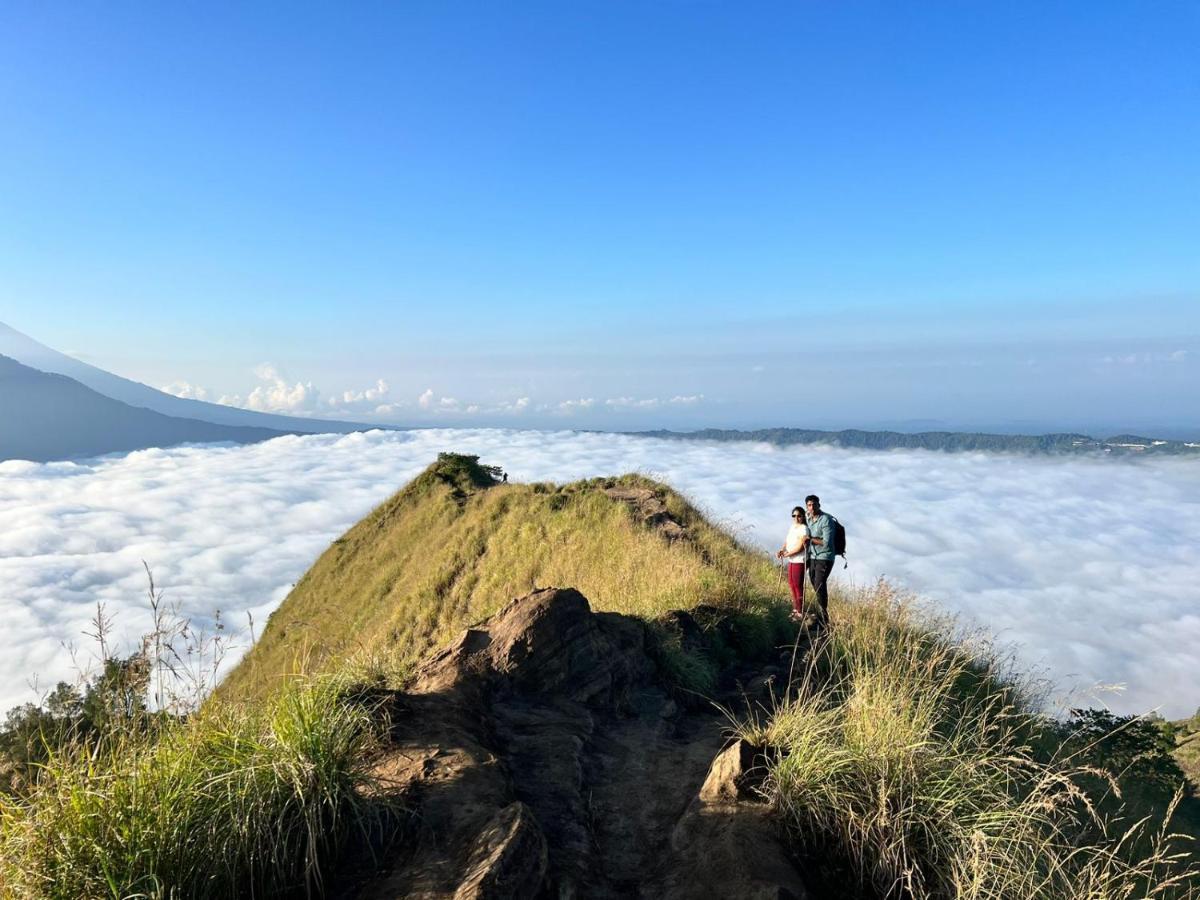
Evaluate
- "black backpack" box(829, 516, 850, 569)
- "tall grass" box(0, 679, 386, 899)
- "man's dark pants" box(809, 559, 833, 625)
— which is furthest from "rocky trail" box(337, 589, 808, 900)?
"black backpack" box(829, 516, 850, 569)

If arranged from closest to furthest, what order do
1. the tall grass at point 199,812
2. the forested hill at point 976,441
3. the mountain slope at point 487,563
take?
the tall grass at point 199,812
the mountain slope at point 487,563
the forested hill at point 976,441

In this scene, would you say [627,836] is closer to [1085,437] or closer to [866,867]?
[866,867]

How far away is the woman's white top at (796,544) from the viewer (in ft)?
39.1

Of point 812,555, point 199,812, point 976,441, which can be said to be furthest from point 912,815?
point 976,441

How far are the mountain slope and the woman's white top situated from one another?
3.00ft

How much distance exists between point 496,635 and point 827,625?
6115mm

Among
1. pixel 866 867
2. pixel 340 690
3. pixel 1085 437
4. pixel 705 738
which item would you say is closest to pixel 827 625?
pixel 705 738

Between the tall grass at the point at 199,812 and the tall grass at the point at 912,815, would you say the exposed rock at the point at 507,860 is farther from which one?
the tall grass at the point at 912,815

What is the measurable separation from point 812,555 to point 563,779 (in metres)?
8.10

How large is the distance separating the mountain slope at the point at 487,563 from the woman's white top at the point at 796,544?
91 centimetres

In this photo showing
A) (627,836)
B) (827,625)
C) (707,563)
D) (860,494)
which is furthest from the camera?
(860,494)

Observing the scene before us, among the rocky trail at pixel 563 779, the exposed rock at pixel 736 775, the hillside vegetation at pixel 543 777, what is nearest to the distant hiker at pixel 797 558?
the hillside vegetation at pixel 543 777

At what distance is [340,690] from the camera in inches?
176

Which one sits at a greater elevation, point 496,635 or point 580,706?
point 496,635
